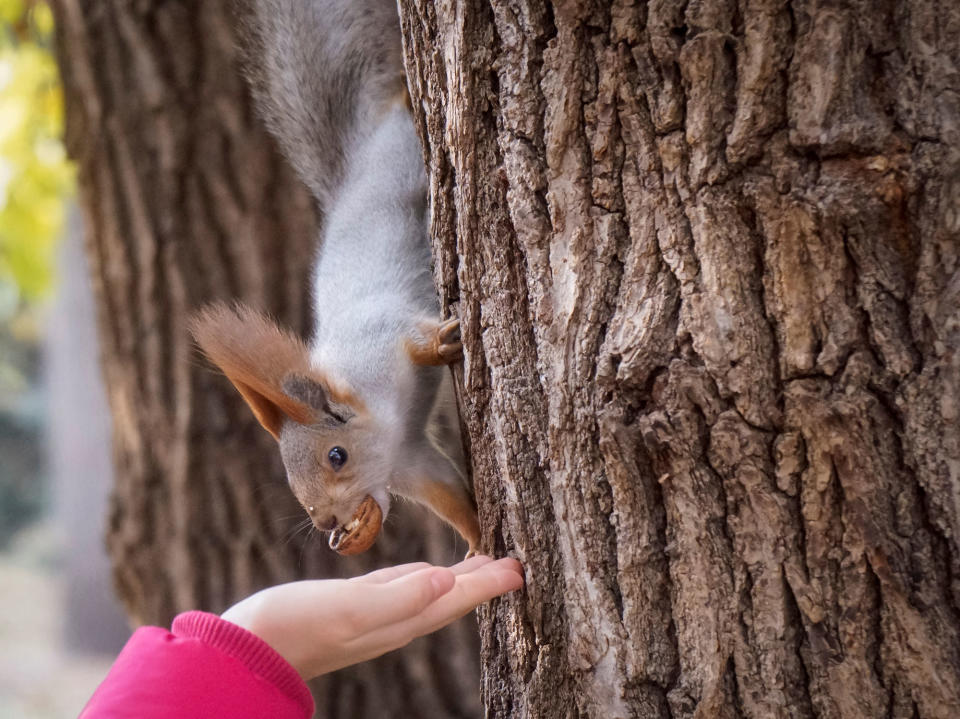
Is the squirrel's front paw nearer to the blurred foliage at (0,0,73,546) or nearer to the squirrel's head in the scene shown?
the squirrel's head

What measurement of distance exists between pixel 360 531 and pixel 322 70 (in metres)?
0.78

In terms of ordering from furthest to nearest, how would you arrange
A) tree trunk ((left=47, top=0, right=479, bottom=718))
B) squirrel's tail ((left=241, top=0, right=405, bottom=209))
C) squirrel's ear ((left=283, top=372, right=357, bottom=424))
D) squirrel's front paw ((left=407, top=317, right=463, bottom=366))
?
1. tree trunk ((left=47, top=0, right=479, bottom=718))
2. squirrel's tail ((left=241, top=0, right=405, bottom=209))
3. squirrel's ear ((left=283, top=372, right=357, bottom=424))
4. squirrel's front paw ((left=407, top=317, right=463, bottom=366))

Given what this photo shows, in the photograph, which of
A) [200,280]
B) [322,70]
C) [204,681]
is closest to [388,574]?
[204,681]

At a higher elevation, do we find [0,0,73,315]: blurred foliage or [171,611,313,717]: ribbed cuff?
[0,0,73,315]: blurred foliage

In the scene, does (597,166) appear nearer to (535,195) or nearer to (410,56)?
(535,195)

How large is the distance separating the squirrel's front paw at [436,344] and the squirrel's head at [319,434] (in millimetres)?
124

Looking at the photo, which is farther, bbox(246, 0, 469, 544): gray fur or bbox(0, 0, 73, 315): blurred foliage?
bbox(0, 0, 73, 315): blurred foliage

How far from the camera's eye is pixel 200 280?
2135 millimetres

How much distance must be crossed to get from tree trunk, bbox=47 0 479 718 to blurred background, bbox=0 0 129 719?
51 cm

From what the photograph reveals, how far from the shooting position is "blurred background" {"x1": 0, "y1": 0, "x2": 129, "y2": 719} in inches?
114

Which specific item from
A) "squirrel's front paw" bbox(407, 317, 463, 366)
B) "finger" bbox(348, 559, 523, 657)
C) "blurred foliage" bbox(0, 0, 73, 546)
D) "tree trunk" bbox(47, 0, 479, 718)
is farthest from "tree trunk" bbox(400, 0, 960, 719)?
"blurred foliage" bbox(0, 0, 73, 546)

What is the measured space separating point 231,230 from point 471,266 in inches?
47.9

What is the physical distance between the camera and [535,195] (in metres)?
0.97

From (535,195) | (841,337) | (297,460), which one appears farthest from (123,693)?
(841,337)
